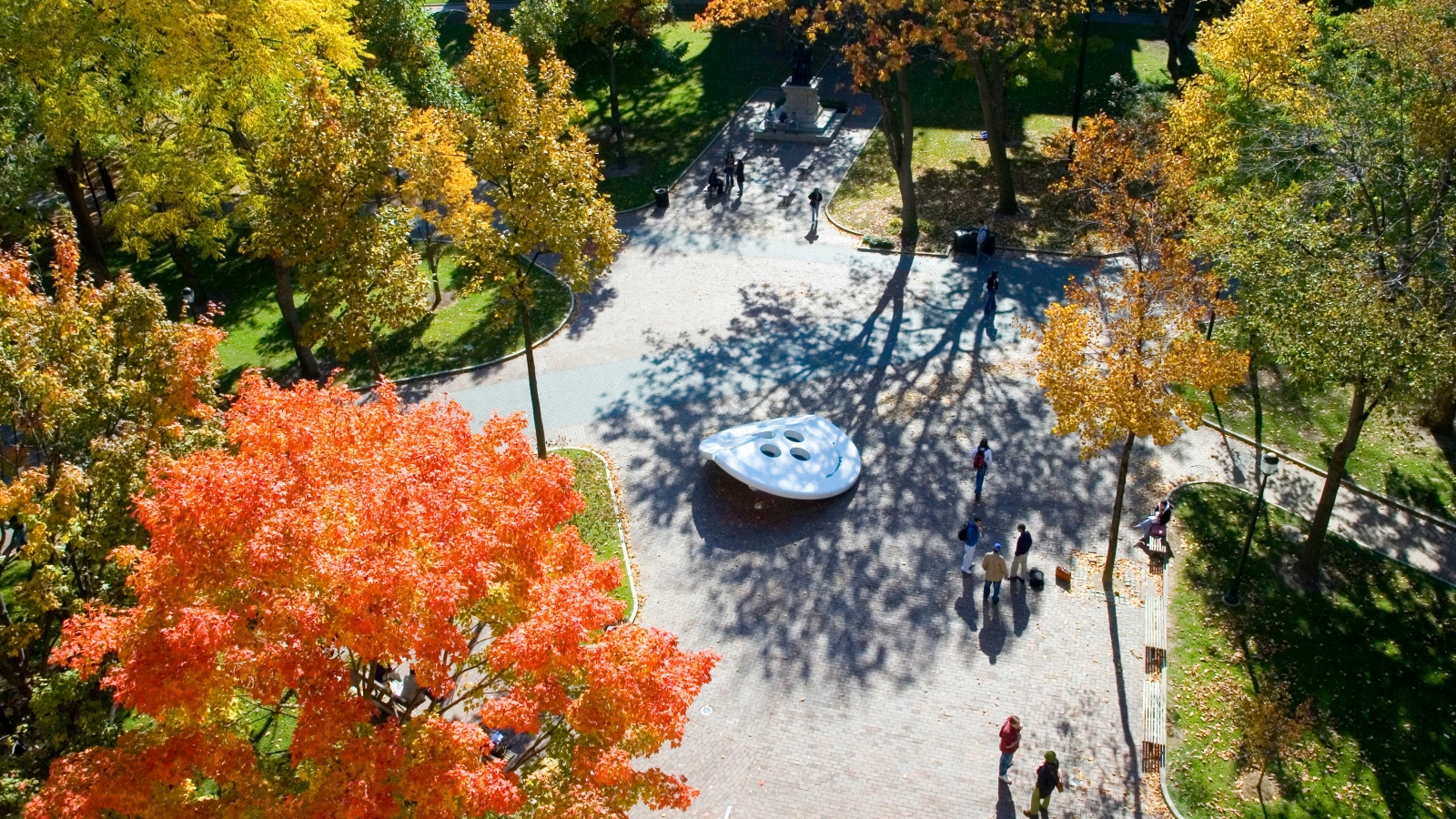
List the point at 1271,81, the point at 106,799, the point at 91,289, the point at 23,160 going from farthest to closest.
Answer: the point at 23,160 → the point at 1271,81 → the point at 91,289 → the point at 106,799

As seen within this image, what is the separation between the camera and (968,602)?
705 inches

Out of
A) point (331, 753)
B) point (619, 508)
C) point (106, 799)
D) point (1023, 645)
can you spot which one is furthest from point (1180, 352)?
point (106, 799)

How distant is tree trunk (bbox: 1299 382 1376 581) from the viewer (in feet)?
54.1

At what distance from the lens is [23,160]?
25.7 metres

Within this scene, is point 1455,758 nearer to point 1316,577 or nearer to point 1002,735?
point 1316,577

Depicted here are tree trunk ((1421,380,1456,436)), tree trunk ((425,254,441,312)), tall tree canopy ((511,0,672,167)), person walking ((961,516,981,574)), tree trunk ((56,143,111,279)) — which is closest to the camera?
person walking ((961,516,981,574))

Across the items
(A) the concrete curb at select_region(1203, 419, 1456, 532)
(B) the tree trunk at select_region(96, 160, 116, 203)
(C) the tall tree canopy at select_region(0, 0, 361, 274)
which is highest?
(C) the tall tree canopy at select_region(0, 0, 361, 274)

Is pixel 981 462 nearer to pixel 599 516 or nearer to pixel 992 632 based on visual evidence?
pixel 992 632

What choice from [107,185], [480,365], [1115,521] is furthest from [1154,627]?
[107,185]

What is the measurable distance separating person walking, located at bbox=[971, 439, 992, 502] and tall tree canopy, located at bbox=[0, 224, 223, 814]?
12692 millimetres

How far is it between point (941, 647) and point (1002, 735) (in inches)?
100

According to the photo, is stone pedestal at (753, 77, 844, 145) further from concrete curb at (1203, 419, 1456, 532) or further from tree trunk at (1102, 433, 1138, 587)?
tree trunk at (1102, 433, 1138, 587)

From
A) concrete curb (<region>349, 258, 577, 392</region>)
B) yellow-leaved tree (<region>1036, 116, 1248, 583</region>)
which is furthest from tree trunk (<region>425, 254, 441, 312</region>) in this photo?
yellow-leaved tree (<region>1036, 116, 1248, 583</region>)

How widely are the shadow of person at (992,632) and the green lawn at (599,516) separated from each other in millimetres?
5767
